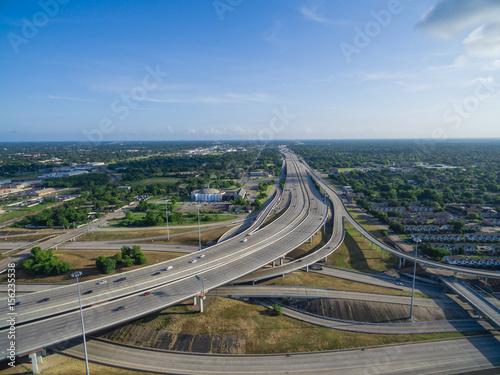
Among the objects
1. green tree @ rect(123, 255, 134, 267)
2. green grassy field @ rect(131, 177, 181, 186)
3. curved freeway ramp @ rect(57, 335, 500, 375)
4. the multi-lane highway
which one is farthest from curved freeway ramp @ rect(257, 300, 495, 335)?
green grassy field @ rect(131, 177, 181, 186)

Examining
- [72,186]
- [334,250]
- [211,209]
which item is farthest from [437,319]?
[72,186]

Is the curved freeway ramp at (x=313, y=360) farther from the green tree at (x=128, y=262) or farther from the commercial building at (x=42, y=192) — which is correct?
the commercial building at (x=42, y=192)

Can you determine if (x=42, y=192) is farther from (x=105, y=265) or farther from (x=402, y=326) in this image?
(x=402, y=326)

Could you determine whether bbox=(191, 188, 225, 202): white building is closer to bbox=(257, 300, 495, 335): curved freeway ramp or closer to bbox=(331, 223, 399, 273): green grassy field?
bbox=(331, 223, 399, 273): green grassy field

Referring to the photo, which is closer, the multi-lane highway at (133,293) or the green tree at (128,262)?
the multi-lane highway at (133,293)

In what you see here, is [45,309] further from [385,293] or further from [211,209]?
[211,209]

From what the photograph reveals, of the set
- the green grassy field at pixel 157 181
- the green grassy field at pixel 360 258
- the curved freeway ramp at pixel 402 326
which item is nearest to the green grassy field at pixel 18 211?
the green grassy field at pixel 157 181

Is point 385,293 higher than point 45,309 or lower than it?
lower

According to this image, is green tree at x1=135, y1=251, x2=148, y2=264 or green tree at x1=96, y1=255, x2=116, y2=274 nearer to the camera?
green tree at x1=96, y1=255, x2=116, y2=274
